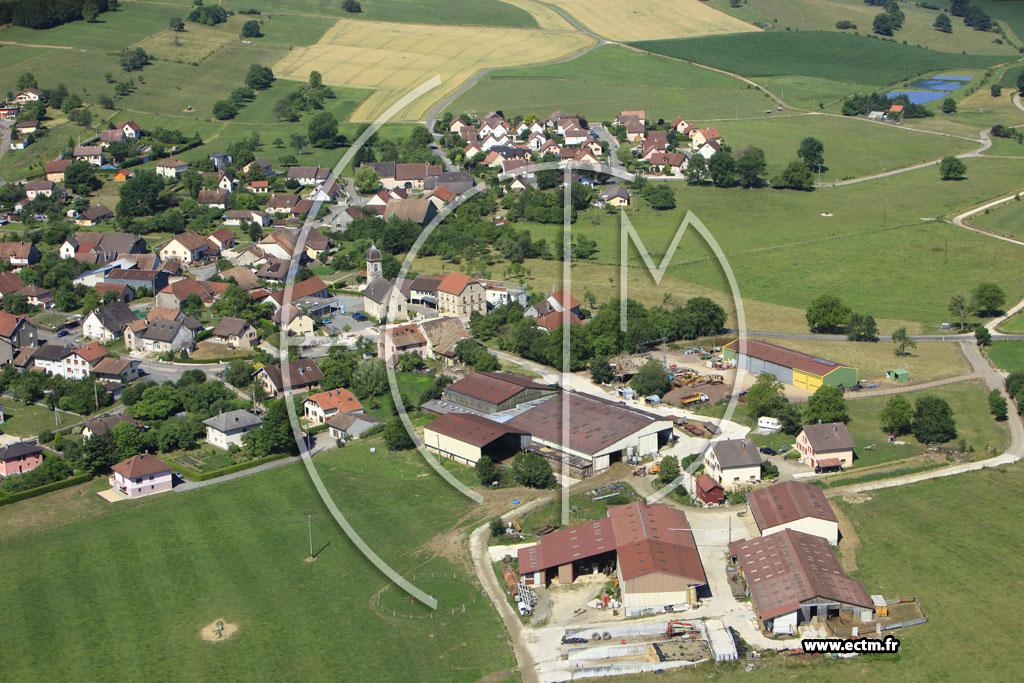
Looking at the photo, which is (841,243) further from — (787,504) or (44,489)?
(44,489)

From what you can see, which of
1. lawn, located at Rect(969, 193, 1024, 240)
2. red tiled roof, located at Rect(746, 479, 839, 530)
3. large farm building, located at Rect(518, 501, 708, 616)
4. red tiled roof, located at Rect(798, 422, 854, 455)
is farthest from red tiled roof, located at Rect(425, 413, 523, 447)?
lawn, located at Rect(969, 193, 1024, 240)

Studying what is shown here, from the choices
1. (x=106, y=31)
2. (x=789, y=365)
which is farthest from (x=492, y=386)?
(x=106, y=31)

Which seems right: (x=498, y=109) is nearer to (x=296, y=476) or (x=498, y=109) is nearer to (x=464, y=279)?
(x=464, y=279)

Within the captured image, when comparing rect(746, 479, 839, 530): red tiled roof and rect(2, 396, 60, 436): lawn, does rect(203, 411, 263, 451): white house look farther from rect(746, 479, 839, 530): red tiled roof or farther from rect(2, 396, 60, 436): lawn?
rect(746, 479, 839, 530): red tiled roof

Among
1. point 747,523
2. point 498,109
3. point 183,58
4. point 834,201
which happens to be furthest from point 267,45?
point 747,523

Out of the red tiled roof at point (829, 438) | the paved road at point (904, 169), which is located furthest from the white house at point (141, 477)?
the paved road at point (904, 169)

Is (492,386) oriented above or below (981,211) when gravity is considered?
below
